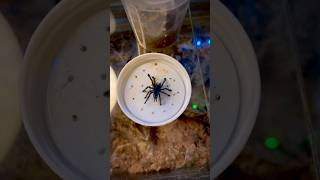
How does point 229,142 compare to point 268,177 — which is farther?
point 268,177

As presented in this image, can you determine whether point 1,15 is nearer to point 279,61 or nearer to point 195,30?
point 195,30

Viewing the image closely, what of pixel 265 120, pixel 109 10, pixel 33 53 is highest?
pixel 109 10

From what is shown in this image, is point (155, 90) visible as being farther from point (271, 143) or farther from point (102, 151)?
point (271, 143)

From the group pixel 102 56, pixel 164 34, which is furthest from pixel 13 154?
pixel 164 34

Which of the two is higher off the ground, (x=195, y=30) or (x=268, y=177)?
(x=195, y=30)

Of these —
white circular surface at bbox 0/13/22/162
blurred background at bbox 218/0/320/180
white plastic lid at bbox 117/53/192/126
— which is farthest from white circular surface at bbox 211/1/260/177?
white circular surface at bbox 0/13/22/162

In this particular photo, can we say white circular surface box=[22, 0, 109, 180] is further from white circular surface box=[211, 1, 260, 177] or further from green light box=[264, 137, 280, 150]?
green light box=[264, 137, 280, 150]

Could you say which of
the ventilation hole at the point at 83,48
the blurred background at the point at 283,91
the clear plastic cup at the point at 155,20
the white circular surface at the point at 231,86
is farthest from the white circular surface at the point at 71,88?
the blurred background at the point at 283,91
